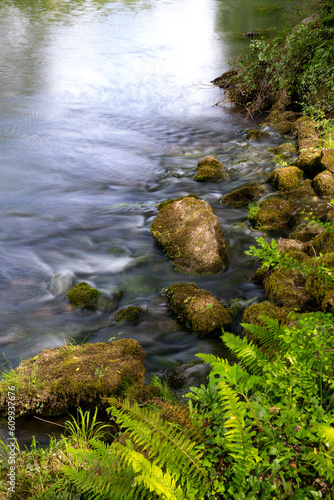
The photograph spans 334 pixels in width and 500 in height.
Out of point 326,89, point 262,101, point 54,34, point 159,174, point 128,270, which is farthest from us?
point 54,34

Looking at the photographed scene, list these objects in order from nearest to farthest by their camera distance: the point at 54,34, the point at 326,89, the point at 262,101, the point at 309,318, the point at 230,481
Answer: the point at 230,481, the point at 309,318, the point at 326,89, the point at 262,101, the point at 54,34

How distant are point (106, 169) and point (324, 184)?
5931mm

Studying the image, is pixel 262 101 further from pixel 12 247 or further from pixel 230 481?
pixel 230 481

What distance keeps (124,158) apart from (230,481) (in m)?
9.92

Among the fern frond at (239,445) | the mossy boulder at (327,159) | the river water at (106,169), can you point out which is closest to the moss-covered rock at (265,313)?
the river water at (106,169)

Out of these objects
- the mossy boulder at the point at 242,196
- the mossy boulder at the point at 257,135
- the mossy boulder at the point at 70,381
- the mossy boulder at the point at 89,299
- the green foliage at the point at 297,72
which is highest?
the green foliage at the point at 297,72

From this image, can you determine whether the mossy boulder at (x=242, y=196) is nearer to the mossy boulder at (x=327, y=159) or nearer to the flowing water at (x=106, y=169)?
the flowing water at (x=106, y=169)

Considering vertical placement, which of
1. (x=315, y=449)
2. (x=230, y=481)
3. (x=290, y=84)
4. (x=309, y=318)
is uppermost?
(x=290, y=84)

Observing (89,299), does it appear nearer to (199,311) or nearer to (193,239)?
(199,311)

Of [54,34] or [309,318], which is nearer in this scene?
[309,318]

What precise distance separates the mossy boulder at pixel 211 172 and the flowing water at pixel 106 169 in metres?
0.22

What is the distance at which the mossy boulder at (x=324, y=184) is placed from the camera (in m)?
7.25

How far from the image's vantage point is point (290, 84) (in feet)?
41.4

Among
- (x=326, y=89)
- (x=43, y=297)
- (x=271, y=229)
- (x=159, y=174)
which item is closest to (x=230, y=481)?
(x=43, y=297)
